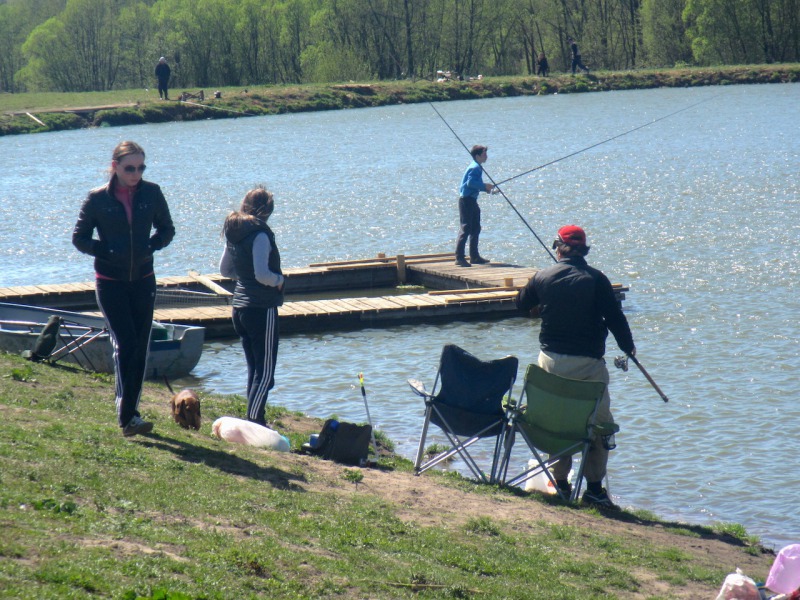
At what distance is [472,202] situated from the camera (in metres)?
15.9

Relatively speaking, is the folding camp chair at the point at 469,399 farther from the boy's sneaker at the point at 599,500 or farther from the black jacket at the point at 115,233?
the black jacket at the point at 115,233

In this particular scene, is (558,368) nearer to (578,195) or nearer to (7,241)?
(7,241)

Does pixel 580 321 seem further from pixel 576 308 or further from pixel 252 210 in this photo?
pixel 252 210

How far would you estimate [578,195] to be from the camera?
2781 centimetres

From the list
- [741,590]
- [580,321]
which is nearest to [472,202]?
[580,321]

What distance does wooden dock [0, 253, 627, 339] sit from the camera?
1407cm

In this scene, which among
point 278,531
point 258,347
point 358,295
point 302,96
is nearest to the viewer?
point 278,531

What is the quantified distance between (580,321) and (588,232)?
14.9 metres

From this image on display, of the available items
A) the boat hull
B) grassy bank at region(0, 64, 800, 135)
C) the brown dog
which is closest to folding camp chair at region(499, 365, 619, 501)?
the brown dog

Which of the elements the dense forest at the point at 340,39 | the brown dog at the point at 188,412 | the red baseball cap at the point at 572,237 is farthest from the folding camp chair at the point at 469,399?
the dense forest at the point at 340,39

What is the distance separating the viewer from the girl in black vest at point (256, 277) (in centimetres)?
758

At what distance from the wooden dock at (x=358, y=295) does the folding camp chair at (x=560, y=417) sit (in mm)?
6904

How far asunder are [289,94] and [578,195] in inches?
1534

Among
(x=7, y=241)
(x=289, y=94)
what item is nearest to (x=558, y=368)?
(x=7, y=241)
